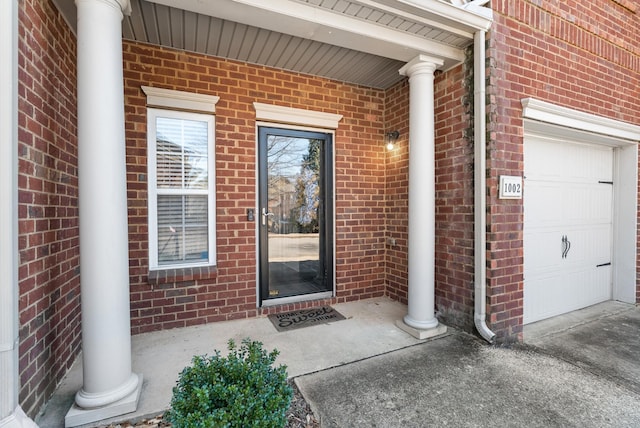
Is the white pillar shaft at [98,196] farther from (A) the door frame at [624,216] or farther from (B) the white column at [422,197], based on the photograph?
(A) the door frame at [624,216]

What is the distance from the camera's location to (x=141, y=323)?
296 cm

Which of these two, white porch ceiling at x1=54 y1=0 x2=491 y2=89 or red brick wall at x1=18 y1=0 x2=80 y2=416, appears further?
white porch ceiling at x1=54 y1=0 x2=491 y2=89

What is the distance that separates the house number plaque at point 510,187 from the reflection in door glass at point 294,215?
2.00 m

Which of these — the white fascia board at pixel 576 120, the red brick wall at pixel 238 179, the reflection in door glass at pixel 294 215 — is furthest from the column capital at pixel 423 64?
the reflection in door glass at pixel 294 215

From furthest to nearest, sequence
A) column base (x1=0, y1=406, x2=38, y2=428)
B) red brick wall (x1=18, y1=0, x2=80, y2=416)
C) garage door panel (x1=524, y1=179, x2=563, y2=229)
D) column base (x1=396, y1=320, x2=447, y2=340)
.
Result: garage door panel (x1=524, y1=179, x2=563, y2=229), column base (x1=396, y1=320, x2=447, y2=340), red brick wall (x1=18, y1=0, x2=80, y2=416), column base (x1=0, y1=406, x2=38, y2=428)

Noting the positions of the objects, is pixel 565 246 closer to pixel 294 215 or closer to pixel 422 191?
pixel 422 191

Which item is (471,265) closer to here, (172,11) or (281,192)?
(281,192)

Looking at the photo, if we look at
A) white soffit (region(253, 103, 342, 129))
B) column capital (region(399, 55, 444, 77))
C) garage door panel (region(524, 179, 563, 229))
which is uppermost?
column capital (region(399, 55, 444, 77))

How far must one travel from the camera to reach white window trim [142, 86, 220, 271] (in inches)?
116

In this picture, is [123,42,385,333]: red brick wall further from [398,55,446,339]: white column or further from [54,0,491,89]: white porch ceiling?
[398,55,446,339]: white column

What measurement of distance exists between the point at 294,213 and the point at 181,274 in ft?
4.68

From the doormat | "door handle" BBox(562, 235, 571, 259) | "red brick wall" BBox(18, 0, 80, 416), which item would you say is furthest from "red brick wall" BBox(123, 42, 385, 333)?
"door handle" BBox(562, 235, 571, 259)

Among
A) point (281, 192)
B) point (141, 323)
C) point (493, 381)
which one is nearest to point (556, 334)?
point (493, 381)

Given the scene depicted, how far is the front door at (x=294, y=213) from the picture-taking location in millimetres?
3482
